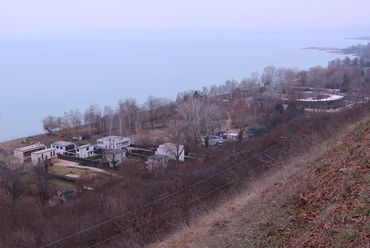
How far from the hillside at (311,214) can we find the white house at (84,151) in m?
12.7

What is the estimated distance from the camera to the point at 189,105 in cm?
1806

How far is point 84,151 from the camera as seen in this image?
1532 centimetres

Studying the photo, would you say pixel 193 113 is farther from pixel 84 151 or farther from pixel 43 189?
pixel 43 189

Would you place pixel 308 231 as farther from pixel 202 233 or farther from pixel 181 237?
pixel 181 237

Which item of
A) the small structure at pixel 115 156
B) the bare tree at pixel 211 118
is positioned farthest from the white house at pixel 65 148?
the bare tree at pixel 211 118

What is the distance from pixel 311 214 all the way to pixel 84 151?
14649mm

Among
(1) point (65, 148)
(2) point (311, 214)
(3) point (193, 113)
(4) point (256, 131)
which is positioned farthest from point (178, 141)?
(2) point (311, 214)

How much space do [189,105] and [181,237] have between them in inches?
581

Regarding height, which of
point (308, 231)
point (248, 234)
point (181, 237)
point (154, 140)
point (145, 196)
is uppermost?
point (308, 231)

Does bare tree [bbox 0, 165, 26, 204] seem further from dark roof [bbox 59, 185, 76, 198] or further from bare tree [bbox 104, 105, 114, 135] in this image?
bare tree [bbox 104, 105, 114, 135]

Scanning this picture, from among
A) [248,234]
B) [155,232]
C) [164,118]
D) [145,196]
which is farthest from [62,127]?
[248,234]

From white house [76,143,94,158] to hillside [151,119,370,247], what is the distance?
41.7 feet

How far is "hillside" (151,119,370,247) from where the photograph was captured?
2021mm

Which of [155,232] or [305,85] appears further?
[305,85]
